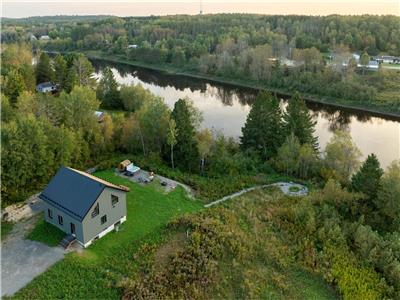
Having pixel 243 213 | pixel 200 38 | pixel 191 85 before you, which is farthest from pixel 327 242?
pixel 200 38

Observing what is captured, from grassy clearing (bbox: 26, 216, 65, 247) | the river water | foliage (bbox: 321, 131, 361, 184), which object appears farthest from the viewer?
the river water

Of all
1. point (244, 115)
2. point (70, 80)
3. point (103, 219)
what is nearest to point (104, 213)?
point (103, 219)

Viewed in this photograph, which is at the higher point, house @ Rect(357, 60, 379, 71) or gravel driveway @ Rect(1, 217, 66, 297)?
house @ Rect(357, 60, 379, 71)

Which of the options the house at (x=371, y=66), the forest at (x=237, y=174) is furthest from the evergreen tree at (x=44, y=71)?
the house at (x=371, y=66)

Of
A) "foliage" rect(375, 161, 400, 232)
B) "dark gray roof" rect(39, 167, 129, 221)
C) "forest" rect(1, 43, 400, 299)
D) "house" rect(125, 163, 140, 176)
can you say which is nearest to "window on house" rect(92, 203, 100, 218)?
"dark gray roof" rect(39, 167, 129, 221)

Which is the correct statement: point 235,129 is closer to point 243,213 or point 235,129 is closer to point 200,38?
point 243,213

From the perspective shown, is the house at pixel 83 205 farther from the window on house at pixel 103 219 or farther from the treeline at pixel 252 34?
the treeline at pixel 252 34

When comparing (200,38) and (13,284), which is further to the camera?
(200,38)

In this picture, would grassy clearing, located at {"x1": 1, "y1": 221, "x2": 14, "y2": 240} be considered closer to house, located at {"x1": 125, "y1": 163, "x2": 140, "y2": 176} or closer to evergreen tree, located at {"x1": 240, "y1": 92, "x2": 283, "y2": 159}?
house, located at {"x1": 125, "y1": 163, "x2": 140, "y2": 176}
